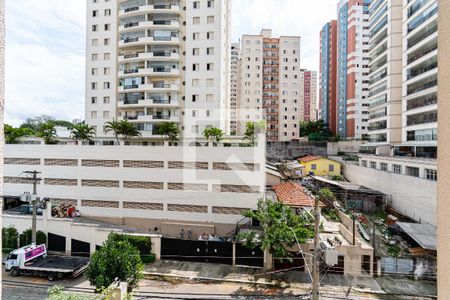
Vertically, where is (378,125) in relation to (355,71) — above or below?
below

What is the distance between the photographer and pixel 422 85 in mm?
31547

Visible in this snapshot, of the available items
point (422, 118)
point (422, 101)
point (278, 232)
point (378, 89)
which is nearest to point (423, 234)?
point (278, 232)

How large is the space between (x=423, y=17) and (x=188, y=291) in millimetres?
36338

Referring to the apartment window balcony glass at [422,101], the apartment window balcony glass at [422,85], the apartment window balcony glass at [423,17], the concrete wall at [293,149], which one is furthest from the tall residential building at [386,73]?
the concrete wall at [293,149]

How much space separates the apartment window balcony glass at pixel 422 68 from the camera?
29297mm

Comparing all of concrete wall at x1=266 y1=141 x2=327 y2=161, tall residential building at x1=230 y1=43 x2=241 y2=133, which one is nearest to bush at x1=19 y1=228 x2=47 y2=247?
concrete wall at x1=266 y1=141 x2=327 y2=161

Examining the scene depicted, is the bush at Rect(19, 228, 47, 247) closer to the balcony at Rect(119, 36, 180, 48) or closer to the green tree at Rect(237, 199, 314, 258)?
the green tree at Rect(237, 199, 314, 258)

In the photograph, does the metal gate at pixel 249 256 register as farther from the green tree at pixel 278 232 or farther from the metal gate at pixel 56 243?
the metal gate at pixel 56 243

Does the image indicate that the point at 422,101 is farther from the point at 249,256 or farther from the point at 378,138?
the point at 249,256

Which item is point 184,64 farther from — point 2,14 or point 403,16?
point 2,14

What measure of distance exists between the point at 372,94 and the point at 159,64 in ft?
111

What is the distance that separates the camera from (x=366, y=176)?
3597 centimetres

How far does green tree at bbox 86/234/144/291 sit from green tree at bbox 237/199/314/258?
659 cm

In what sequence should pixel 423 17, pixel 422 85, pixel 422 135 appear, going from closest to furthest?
pixel 423 17, pixel 422 135, pixel 422 85
